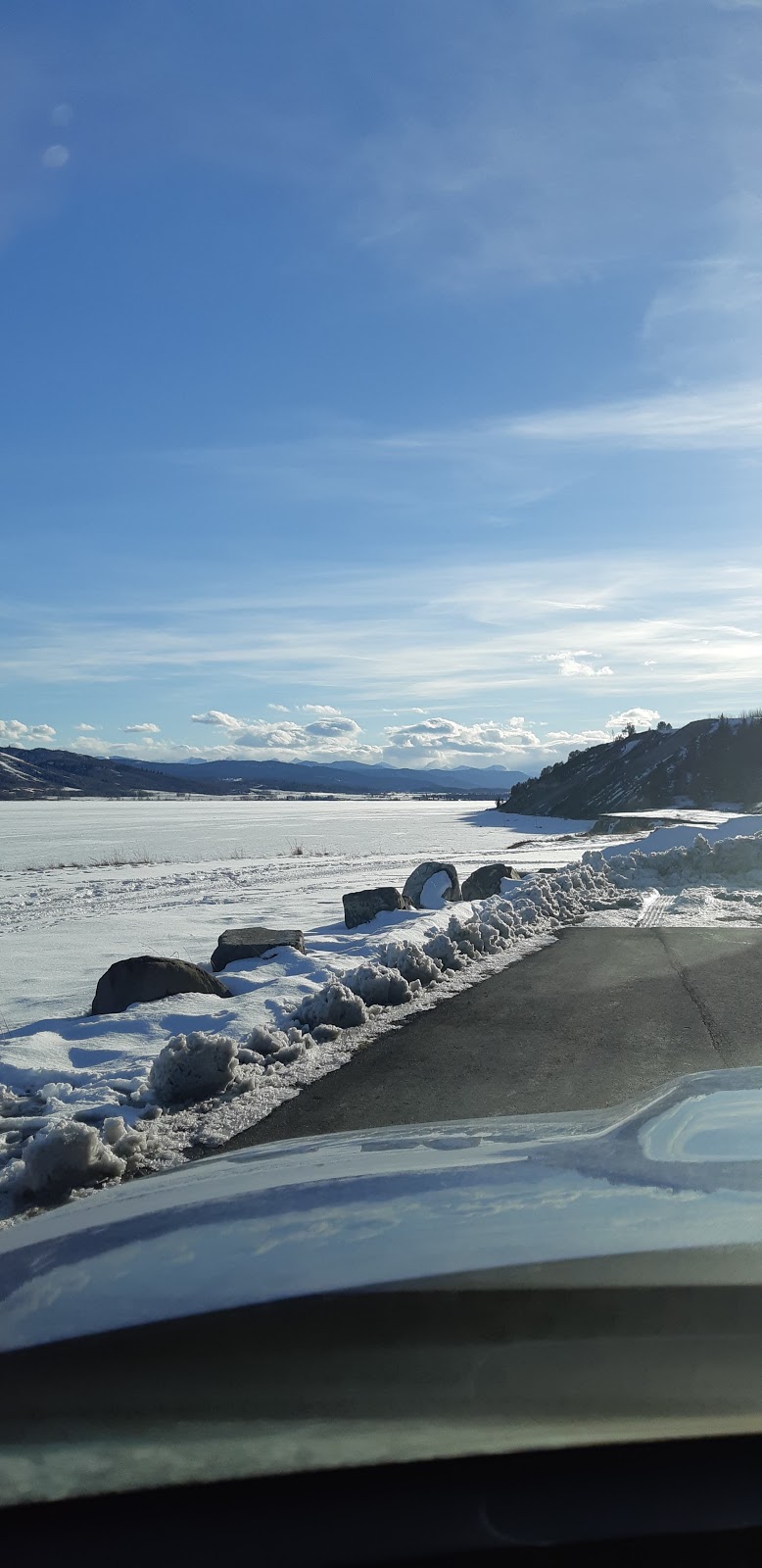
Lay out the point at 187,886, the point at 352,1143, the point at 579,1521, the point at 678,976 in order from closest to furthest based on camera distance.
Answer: the point at 579,1521 < the point at 352,1143 < the point at 678,976 < the point at 187,886

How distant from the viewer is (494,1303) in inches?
65.5

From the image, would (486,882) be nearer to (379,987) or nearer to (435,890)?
(435,890)

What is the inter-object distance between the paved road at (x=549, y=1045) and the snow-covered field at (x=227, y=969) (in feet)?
1.13

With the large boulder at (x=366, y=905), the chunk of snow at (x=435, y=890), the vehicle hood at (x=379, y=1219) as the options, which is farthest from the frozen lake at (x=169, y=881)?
the vehicle hood at (x=379, y=1219)

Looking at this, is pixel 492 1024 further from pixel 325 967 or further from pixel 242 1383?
pixel 242 1383

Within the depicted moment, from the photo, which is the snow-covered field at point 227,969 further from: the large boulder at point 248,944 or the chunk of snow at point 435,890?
the chunk of snow at point 435,890

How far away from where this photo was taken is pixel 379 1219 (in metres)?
2.19

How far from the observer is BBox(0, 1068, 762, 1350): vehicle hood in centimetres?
181

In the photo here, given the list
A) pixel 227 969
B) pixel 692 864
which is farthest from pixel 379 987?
pixel 692 864

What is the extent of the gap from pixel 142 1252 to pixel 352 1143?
1370 mm

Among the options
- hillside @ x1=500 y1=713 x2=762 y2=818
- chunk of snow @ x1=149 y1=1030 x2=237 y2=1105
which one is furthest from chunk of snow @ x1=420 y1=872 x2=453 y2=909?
hillside @ x1=500 y1=713 x2=762 y2=818

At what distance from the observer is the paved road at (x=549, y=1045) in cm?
542

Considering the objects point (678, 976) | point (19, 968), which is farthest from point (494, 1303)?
point (19, 968)

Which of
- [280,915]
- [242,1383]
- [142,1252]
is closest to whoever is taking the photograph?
[242,1383]
